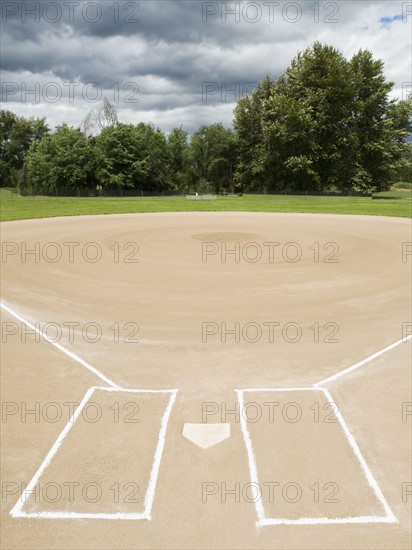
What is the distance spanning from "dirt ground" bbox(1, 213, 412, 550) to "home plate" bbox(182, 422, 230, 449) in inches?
4.7

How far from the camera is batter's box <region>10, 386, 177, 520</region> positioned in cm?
510

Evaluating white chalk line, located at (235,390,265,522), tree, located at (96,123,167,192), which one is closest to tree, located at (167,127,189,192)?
tree, located at (96,123,167,192)

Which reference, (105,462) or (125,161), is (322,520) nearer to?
(105,462)

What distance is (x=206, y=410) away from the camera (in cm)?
706

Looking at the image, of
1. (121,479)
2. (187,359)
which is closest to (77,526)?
(121,479)

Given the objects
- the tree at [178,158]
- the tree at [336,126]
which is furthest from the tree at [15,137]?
the tree at [336,126]

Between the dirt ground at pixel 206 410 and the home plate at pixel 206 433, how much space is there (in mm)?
119

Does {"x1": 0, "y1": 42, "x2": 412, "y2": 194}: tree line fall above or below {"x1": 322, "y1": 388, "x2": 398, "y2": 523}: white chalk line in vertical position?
above

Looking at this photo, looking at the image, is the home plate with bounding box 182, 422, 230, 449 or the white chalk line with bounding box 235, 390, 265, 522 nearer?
the white chalk line with bounding box 235, 390, 265, 522

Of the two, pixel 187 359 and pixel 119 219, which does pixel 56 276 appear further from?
pixel 119 219

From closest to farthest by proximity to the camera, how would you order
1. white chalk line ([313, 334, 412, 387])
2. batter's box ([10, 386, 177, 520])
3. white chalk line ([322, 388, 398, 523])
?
white chalk line ([322, 388, 398, 523]), batter's box ([10, 386, 177, 520]), white chalk line ([313, 334, 412, 387])

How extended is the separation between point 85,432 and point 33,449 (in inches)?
29.9

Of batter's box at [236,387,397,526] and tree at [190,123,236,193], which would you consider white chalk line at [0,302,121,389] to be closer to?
batter's box at [236,387,397,526]

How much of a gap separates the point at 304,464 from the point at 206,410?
190cm
